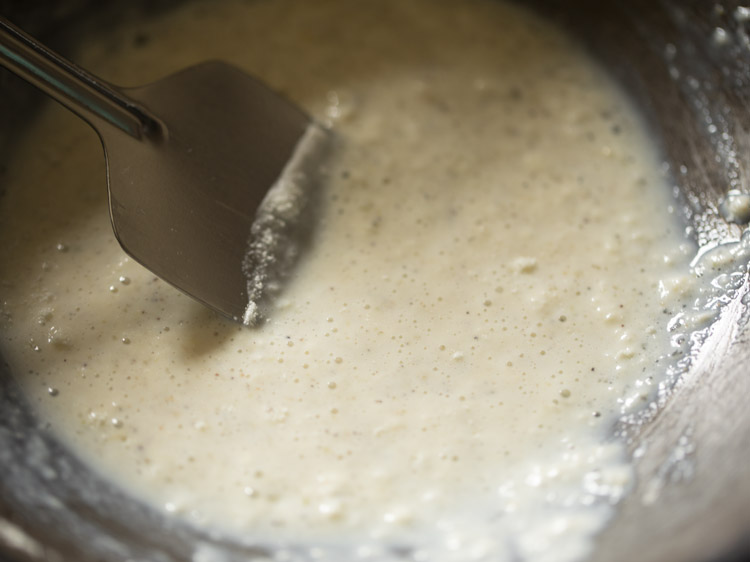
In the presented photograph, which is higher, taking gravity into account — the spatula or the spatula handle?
the spatula handle

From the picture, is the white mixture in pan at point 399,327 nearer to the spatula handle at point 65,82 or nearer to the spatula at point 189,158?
the spatula at point 189,158

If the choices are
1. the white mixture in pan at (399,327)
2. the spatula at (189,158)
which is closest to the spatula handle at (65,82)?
the spatula at (189,158)

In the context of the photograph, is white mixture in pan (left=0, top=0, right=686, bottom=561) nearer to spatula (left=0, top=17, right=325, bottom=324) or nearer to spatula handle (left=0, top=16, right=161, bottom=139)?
spatula (left=0, top=17, right=325, bottom=324)

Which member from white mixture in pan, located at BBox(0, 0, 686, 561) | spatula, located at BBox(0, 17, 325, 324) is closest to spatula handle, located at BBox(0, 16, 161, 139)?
spatula, located at BBox(0, 17, 325, 324)

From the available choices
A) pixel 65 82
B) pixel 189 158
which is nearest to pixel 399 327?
pixel 189 158

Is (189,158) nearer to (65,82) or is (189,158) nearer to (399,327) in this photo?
(65,82)

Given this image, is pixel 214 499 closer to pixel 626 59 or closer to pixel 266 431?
pixel 266 431
